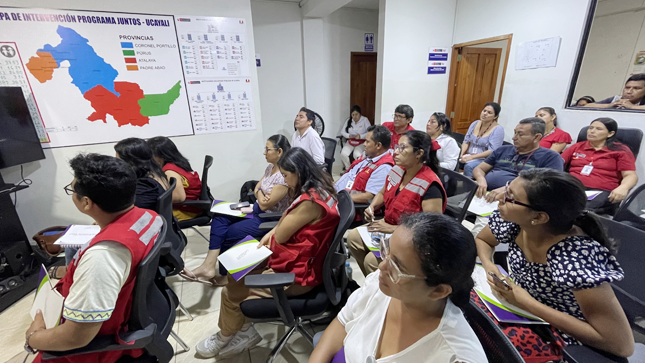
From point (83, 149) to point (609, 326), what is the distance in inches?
154

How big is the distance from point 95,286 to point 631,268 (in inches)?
83.1

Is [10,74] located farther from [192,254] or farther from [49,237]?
[192,254]

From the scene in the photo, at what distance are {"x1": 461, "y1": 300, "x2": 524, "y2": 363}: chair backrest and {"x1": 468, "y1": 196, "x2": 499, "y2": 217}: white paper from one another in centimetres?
134

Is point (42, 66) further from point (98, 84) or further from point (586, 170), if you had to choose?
point (586, 170)

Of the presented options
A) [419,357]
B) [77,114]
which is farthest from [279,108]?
[419,357]

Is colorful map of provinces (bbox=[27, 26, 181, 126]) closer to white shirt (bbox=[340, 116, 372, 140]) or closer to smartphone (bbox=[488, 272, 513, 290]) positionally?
white shirt (bbox=[340, 116, 372, 140])

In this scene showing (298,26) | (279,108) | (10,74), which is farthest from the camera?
(279,108)

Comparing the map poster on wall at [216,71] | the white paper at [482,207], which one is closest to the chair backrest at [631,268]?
the white paper at [482,207]

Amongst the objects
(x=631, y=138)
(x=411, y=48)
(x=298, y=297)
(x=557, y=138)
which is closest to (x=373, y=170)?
(x=298, y=297)

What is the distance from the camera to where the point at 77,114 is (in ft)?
8.49

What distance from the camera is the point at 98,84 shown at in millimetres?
2580

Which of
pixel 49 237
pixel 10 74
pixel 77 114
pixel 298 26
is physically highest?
pixel 298 26

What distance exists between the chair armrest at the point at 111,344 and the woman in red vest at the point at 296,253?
1.49 ft

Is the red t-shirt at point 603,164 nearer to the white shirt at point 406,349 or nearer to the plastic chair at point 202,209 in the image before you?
the white shirt at point 406,349
